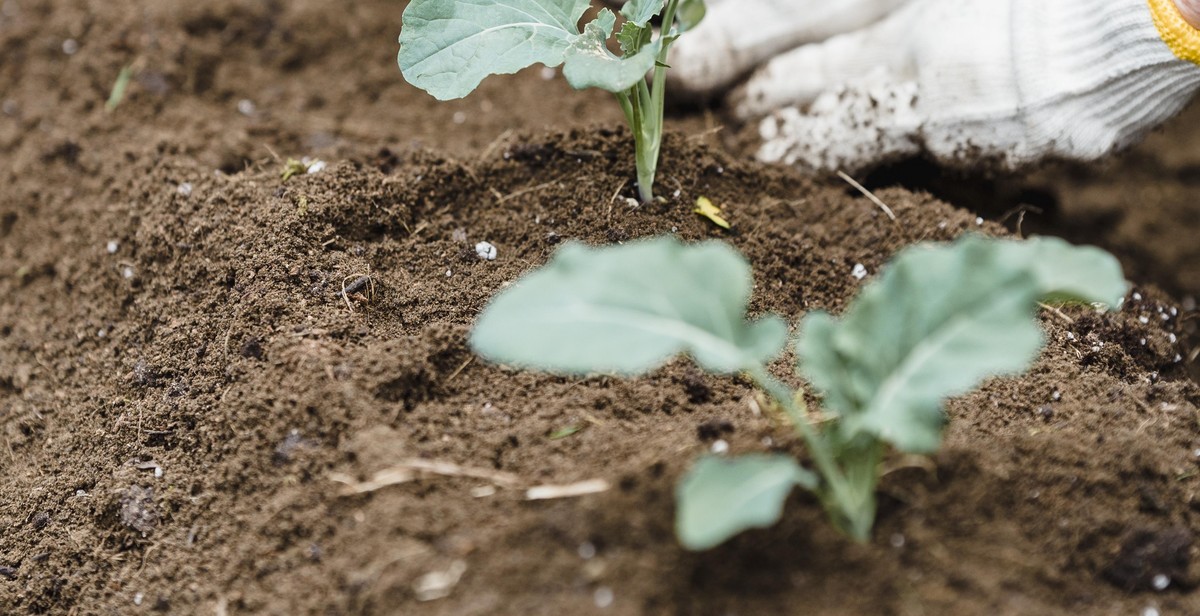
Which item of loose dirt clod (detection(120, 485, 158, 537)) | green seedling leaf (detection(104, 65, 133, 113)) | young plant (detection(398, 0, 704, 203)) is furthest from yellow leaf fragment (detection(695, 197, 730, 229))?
green seedling leaf (detection(104, 65, 133, 113))

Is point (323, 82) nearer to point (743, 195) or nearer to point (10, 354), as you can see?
point (10, 354)

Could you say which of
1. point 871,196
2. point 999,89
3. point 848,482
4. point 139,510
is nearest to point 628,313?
point 848,482

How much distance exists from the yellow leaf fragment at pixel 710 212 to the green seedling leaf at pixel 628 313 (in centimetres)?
68

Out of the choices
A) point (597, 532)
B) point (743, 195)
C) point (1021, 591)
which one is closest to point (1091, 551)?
point (1021, 591)

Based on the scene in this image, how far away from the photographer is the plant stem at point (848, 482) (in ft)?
3.24

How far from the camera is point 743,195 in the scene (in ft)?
5.86

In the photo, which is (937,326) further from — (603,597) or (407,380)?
(407,380)

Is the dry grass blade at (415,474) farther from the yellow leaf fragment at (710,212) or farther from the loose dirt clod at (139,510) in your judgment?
the yellow leaf fragment at (710,212)

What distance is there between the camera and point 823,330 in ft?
3.26

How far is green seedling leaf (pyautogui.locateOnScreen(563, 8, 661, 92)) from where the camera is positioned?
1.32 m

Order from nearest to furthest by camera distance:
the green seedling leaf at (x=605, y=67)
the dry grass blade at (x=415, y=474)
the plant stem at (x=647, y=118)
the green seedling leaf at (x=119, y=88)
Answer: the dry grass blade at (x=415, y=474) < the green seedling leaf at (x=605, y=67) < the plant stem at (x=647, y=118) < the green seedling leaf at (x=119, y=88)

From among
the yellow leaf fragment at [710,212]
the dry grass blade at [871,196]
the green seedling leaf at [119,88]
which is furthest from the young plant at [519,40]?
the green seedling leaf at [119,88]

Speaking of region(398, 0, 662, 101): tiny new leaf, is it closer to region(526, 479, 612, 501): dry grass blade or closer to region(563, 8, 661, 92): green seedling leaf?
region(563, 8, 661, 92): green seedling leaf

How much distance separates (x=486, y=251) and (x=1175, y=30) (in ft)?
4.12
